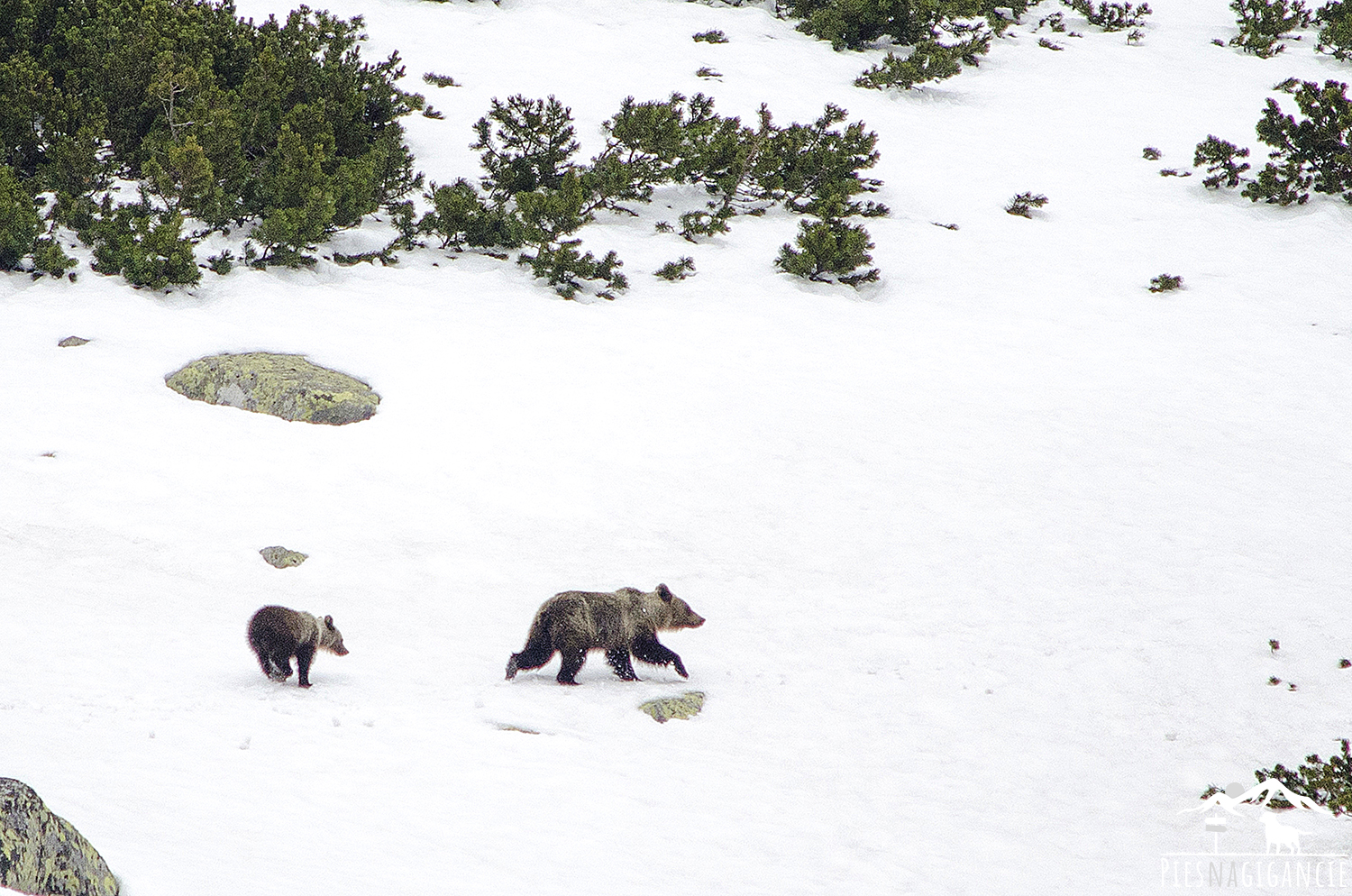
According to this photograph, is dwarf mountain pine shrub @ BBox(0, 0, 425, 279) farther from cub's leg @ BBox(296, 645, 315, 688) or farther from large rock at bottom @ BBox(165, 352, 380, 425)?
cub's leg @ BBox(296, 645, 315, 688)

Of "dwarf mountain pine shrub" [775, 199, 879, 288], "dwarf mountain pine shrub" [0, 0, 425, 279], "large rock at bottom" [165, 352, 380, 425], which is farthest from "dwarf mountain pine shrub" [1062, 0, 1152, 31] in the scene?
"large rock at bottom" [165, 352, 380, 425]

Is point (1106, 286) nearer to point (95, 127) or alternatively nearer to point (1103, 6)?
point (95, 127)

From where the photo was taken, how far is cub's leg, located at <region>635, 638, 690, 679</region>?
7547mm

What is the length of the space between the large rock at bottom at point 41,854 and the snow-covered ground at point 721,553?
11.3 inches

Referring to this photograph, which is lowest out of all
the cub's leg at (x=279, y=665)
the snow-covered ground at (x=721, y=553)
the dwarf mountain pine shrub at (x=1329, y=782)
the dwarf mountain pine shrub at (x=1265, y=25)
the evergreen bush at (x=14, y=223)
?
the snow-covered ground at (x=721, y=553)

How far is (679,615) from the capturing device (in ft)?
26.3

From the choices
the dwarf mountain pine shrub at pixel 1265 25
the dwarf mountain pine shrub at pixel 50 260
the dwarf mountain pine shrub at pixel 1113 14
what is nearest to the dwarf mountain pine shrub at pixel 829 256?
the dwarf mountain pine shrub at pixel 50 260

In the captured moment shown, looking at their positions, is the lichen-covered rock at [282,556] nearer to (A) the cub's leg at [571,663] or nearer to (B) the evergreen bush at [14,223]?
(A) the cub's leg at [571,663]

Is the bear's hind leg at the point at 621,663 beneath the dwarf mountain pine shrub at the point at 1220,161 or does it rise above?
beneath

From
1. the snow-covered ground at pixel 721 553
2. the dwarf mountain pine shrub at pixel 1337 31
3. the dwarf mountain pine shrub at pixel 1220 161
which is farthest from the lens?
the dwarf mountain pine shrub at pixel 1337 31

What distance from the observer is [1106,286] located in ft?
59.5

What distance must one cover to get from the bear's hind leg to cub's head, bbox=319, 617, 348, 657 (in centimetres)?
204

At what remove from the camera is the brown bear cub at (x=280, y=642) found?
267 inches

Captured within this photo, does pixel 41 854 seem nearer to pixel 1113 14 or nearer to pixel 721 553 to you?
pixel 721 553
